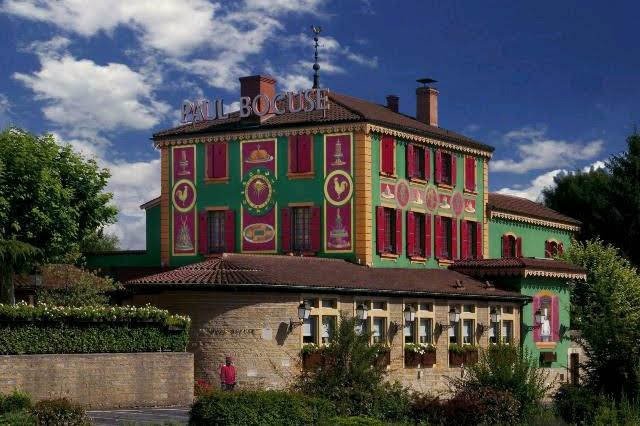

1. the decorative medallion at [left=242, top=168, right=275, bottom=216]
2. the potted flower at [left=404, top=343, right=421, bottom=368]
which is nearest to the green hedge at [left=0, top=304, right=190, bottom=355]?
the potted flower at [left=404, top=343, right=421, bottom=368]

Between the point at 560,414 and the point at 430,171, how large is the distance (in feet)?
83.5

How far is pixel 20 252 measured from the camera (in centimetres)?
4606

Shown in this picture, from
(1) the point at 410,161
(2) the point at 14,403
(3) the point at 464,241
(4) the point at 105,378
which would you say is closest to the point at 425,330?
(1) the point at 410,161

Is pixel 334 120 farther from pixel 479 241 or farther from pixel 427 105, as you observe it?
pixel 479 241

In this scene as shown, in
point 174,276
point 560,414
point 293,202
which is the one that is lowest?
point 560,414

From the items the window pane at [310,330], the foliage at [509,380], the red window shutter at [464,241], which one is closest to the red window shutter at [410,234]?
the red window shutter at [464,241]

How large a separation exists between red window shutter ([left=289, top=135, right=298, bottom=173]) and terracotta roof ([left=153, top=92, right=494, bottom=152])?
2.14 feet

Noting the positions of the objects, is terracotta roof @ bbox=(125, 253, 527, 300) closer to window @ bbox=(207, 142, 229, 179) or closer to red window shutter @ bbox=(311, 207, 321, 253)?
red window shutter @ bbox=(311, 207, 321, 253)

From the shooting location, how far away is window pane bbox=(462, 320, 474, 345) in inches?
1920

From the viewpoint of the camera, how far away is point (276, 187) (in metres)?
51.0

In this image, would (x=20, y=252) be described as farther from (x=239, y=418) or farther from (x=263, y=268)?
(x=239, y=418)

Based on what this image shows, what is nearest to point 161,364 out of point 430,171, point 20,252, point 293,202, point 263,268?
point 263,268

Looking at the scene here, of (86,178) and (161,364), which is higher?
(86,178)

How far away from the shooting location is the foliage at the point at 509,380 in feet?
97.4
